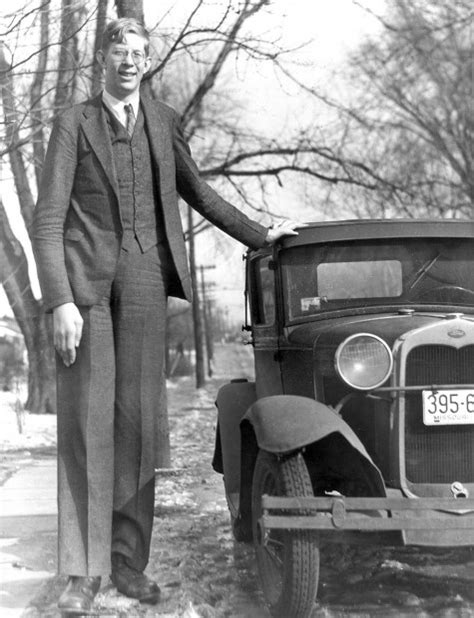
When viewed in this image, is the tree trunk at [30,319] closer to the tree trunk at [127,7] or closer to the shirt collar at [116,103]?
the tree trunk at [127,7]

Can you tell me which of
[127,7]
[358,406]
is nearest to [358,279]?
[358,406]

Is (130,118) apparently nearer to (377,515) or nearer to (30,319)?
(377,515)

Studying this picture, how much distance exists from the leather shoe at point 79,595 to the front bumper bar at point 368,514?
0.75m

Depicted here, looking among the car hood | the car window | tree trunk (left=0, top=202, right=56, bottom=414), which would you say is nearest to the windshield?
the car window

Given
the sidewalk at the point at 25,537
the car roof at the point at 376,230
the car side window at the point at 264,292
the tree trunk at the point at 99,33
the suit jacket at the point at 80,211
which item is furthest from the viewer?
the tree trunk at the point at 99,33

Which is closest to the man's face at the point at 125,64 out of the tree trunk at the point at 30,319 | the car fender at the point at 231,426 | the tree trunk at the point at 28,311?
the car fender at the point at 231,426

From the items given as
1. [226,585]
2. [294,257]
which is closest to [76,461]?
Result: [226,585]

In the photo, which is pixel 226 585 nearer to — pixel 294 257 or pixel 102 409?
pixel 102 409

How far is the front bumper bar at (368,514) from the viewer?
11.1 feet

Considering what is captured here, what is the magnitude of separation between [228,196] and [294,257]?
752 cm

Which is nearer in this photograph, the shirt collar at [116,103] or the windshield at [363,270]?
the shirt collar at [116,103]

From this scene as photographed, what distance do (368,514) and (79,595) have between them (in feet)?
3.85

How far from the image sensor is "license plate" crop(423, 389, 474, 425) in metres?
3.78

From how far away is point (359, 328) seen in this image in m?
4.00
